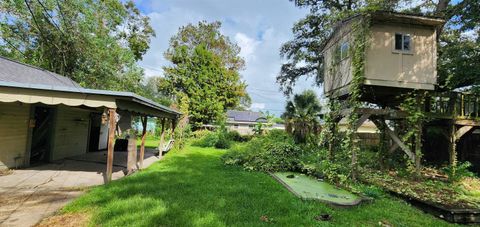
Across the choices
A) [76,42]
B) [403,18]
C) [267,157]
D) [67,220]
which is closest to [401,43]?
[403,18]

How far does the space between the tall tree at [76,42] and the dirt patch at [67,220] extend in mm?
11799

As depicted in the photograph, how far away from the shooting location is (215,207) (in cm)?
489

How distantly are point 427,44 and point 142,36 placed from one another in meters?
23.3

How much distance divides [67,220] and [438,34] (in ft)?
38.1

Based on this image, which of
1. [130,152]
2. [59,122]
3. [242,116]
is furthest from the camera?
[242,116]

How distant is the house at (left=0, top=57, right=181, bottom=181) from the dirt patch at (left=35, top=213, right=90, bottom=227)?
225 cm

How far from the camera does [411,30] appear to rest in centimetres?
884

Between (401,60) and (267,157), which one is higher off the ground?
(401,60)

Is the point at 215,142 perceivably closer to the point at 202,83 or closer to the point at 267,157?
the point at 267,157

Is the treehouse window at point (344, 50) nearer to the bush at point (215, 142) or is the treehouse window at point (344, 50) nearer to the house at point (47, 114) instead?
the house at point (47, 114)

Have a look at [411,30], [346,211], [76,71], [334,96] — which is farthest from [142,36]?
[346,211]

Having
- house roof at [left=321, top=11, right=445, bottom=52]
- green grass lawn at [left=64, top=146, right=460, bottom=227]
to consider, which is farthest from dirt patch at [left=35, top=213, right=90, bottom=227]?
house roof at [left=321, top=11, right=445, bottom=52]

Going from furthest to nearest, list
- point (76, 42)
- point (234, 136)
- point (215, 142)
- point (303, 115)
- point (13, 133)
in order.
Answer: point (234, 136), point (303, 115), point (215, 142), point (76, 42), point (13, 133)

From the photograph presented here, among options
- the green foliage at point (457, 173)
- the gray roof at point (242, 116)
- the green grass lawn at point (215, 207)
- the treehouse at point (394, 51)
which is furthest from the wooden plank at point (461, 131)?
the gray roof at point (242, 116)
